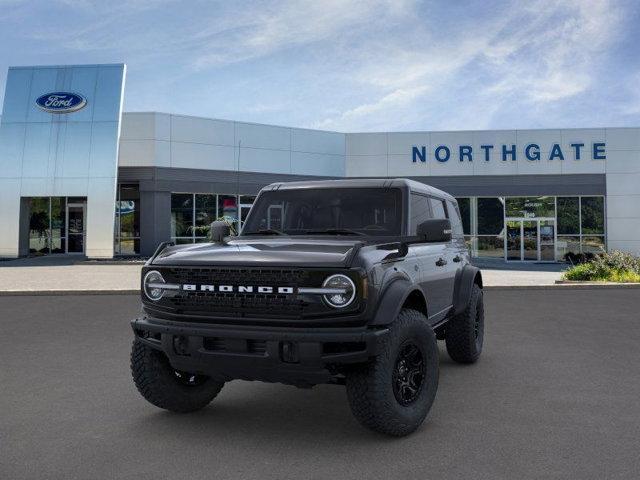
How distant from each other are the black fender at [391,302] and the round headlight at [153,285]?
5.28 feet

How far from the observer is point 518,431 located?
4.41 meters

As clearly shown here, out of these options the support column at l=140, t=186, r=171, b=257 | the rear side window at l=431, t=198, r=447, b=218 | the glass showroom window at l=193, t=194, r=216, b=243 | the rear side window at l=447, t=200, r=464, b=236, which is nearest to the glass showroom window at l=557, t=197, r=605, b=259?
the glass showroom window at l=193, t=194, r=216, b=243

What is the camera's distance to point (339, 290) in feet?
12.7

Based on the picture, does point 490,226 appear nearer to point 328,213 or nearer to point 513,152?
point 513,152

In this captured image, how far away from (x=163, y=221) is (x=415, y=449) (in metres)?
25.6

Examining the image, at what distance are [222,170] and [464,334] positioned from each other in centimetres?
2397

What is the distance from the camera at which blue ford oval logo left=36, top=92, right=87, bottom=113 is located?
1066 inches

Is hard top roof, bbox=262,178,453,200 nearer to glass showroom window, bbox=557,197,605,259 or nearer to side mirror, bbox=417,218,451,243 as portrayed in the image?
side mirror, bbox=417,218,451,243

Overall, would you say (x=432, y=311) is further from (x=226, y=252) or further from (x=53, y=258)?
(x=53, y=258)

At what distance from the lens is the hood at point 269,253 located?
3.97m

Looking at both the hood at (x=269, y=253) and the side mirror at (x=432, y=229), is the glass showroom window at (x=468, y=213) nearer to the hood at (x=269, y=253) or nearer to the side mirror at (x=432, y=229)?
the side mirror at (x=432, y=229)

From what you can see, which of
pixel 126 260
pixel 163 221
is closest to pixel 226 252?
pixel 126 260

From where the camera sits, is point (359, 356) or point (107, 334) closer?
point (359, 356)

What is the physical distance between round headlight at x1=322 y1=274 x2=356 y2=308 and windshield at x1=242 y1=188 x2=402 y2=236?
3.69ft
